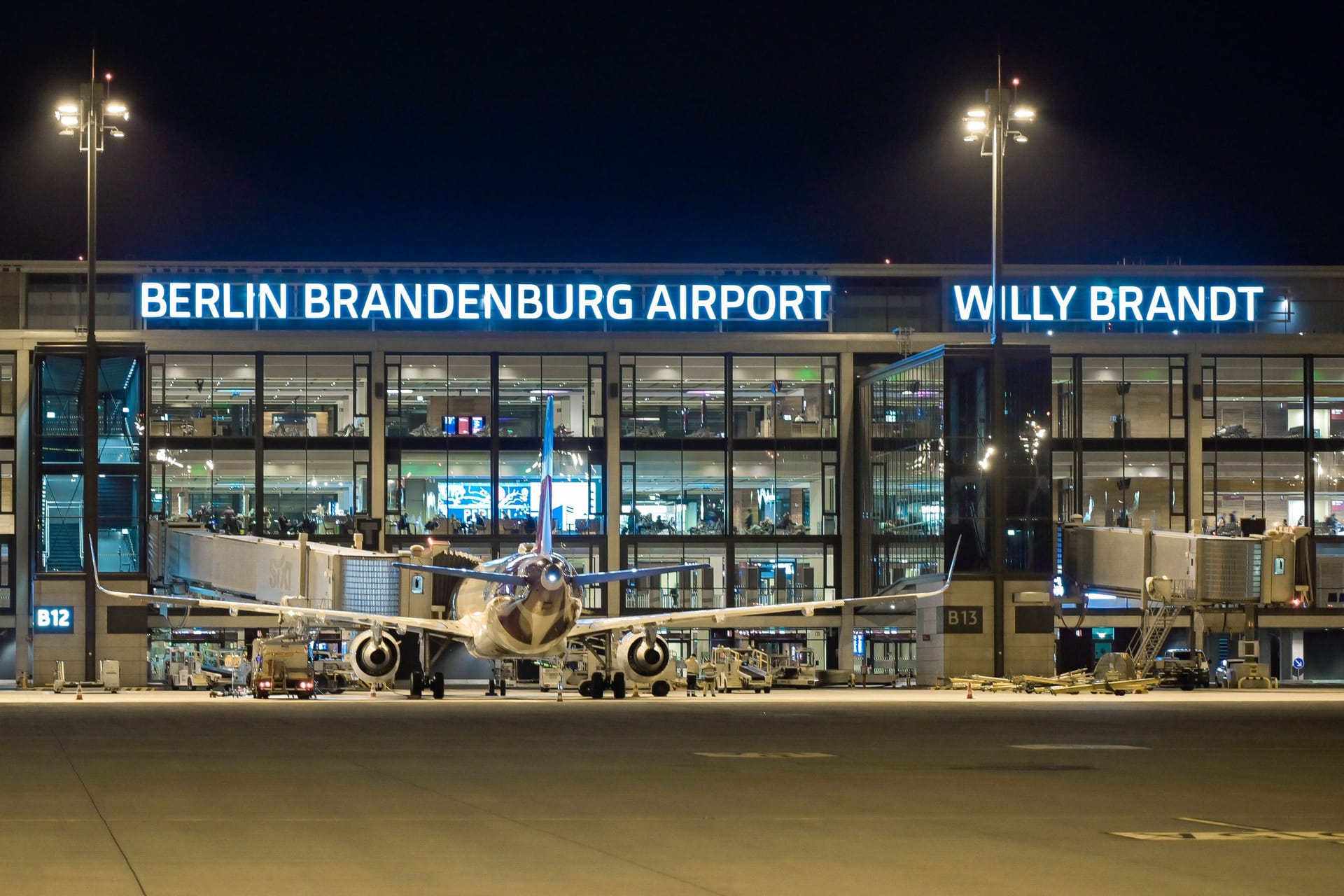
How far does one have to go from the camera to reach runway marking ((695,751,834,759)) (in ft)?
105

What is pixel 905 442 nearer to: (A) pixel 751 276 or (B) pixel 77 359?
(A) pixel 751 276

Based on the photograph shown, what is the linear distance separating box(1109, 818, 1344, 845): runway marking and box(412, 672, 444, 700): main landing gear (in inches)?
1920

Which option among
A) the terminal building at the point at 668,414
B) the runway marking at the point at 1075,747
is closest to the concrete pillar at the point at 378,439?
the terminal building at the point at 668,414

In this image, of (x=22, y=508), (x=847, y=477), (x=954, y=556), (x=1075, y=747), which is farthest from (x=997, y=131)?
(x=22, y=508)

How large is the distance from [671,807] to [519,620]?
40114 millimetres

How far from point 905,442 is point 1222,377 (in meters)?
20.9

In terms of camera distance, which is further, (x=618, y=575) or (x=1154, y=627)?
(x=1154, y=627)

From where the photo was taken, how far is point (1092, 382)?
99.1 metres

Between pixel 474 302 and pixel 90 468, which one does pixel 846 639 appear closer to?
pixel 474 302

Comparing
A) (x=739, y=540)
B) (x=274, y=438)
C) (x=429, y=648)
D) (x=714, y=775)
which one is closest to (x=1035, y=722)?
(x=714, y=775)

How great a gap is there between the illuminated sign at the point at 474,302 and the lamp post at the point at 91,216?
1502 cm

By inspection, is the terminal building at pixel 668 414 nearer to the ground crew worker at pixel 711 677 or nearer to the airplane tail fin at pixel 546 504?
the ground crew worker at pixel 711 677

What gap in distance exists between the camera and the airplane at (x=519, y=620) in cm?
6206

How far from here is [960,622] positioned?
270 ft
